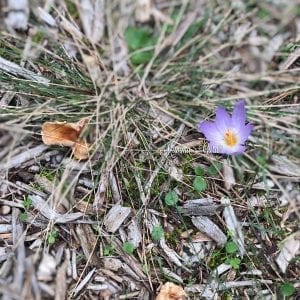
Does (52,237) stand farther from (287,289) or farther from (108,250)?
(287,289)

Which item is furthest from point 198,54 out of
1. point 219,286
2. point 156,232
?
point 219,286

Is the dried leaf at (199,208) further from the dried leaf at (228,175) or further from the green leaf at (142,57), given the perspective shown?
the green leaf at (142,57)

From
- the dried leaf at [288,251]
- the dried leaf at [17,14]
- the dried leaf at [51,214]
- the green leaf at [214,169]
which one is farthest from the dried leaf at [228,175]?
the dried leaf at [17,14]

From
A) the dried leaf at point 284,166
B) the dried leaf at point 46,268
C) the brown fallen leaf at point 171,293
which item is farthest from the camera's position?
the dried leaf at point 284,166

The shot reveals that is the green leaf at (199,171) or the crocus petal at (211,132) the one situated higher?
the crocus petal at (211,132)

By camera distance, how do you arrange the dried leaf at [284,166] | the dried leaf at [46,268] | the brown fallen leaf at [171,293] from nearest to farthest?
the dried leaf at [46,268] < the brown fallen leaf at [171,293] < the dried leaf at [284,166]

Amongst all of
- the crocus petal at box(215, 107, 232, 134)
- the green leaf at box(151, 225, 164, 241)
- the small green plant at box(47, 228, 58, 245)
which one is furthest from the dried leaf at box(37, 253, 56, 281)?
the crocus petal at box(215, 107, 232, 134)
